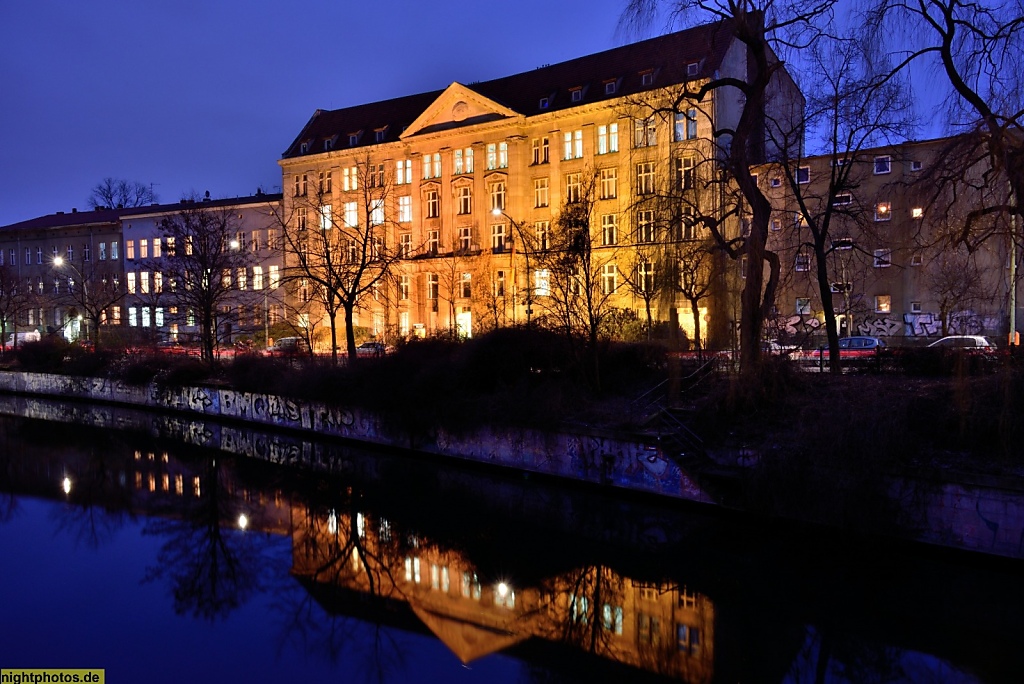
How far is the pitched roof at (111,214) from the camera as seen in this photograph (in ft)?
210

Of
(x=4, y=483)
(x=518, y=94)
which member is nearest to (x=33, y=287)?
(x=518, y=94)

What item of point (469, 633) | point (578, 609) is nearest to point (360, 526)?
point (469, 633)

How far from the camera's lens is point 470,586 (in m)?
13.1

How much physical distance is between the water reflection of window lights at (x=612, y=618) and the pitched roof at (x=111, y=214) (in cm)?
5738

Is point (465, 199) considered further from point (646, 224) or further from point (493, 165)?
point (646, 224)

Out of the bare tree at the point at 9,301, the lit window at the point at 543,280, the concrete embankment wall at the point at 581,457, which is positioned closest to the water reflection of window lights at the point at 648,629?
the concrete embankment wall at the point at 581,457

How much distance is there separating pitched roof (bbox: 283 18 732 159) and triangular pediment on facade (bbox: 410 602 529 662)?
34.5 metres

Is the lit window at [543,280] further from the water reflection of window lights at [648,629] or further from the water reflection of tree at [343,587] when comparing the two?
the water reflection of window lights at [648,629]

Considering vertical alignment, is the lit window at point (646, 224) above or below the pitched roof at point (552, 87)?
below

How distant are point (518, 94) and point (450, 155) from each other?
647 centimetres

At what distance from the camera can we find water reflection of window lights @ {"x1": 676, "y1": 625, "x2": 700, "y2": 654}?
10.4 meters

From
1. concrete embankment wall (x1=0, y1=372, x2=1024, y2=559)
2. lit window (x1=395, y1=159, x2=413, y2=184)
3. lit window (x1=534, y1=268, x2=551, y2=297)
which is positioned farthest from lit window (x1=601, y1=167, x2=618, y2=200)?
concrete embankment wall (x1=0, y1=372, x2=1024, y2=559)

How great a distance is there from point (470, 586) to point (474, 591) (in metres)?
0.25

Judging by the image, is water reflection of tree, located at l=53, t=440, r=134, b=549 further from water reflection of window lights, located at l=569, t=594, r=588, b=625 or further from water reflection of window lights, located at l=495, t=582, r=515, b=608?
water reflection of window lights, located at l=569, t=594, r=588, b=625
